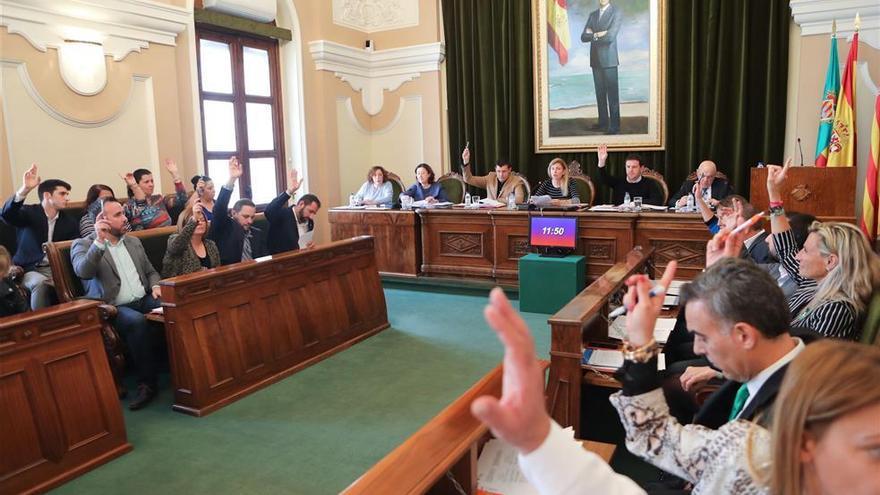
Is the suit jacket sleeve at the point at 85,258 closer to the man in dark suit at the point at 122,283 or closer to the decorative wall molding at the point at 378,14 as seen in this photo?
the man in dark suit at the point at 122,283

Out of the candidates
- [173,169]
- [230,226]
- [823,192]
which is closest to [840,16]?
[823,192]

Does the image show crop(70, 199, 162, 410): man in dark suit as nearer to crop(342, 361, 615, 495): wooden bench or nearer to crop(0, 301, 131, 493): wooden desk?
crop(0, 301, 131, 493): wooden desk

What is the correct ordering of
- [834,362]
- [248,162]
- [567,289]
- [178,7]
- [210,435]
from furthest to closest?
1. [248,162]
2. [178,7]
3. [567,289]
4. [210,435]
5. [834,362]

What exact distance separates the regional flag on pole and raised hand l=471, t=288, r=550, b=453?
20.3ft

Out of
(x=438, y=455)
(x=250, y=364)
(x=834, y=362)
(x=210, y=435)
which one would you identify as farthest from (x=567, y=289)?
(x=834, y=362)

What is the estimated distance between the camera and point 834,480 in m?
0.89

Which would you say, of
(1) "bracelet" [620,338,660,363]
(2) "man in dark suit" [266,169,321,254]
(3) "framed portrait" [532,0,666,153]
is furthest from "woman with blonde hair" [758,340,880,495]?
(3) "framed portrait" [532,0,666,153]

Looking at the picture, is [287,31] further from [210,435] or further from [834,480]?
[834,480]

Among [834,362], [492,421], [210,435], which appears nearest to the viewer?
[492,421]

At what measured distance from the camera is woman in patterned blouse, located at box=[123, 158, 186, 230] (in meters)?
5.31

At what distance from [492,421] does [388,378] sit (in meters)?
3.29

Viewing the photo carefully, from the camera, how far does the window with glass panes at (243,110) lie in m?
6.90

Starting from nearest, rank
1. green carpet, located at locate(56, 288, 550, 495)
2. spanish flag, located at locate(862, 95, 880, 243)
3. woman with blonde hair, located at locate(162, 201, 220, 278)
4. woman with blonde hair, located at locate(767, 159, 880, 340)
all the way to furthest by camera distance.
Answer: woman with blonde hair, located at locate(767, 159, 880, 340), green carpet, located at locate(56, 288, 550, 495), woman with blonde hair, located at locate(162, 201, 220, 278), spanish flag, located at locate(862, 95, 880, 243)

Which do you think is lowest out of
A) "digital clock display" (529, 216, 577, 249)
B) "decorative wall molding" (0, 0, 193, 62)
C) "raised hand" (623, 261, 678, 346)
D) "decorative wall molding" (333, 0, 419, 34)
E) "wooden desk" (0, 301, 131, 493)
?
"wooden desk" (0, 301, 131, 493)
